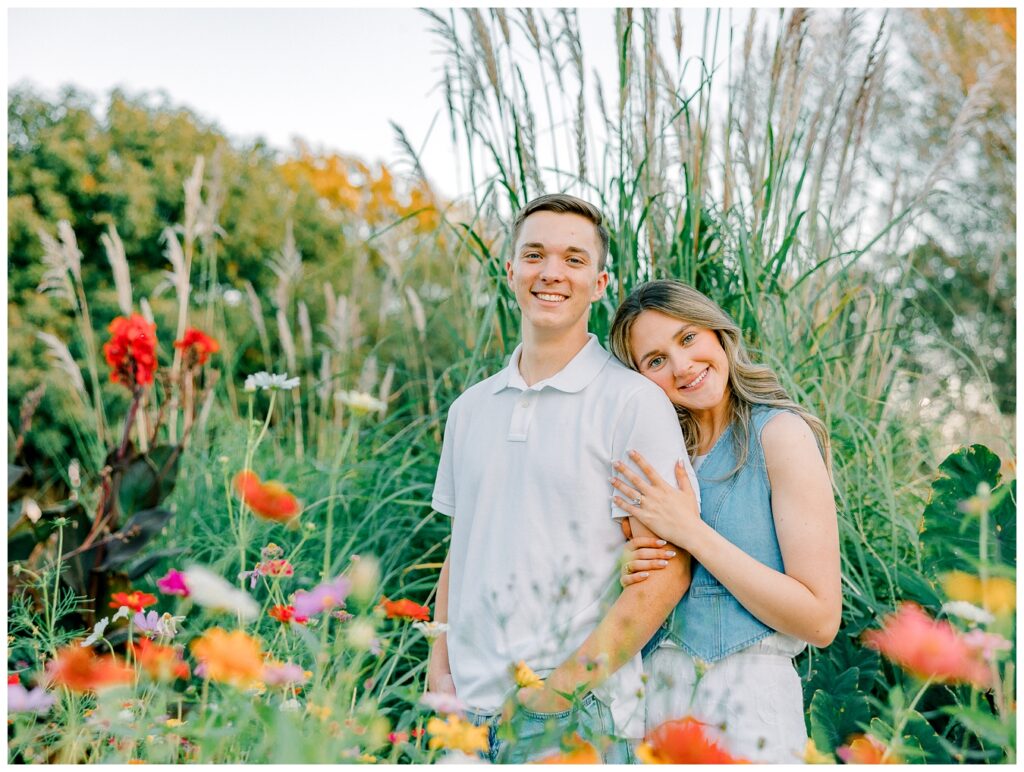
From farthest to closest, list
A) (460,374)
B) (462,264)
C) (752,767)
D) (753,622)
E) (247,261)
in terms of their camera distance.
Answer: (247,261), (462,264), (460,374), (753,622), (752,767)

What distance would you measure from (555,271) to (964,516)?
908 millimetres

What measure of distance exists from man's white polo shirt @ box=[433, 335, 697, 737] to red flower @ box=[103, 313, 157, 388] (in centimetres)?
133

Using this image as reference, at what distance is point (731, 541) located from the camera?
1561 mm

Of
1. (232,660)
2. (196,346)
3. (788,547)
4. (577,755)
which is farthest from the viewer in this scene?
(196,346)

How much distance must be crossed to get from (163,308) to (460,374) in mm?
5734

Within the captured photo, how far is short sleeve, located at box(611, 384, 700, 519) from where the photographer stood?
1517 mm

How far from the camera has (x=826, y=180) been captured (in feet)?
9.01

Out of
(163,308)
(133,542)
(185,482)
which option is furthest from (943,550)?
(163,308)

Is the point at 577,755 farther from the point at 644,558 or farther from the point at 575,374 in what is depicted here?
the point at 575,374

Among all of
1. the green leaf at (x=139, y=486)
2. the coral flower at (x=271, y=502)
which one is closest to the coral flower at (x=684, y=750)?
the coral flower at (x=271, y=502)

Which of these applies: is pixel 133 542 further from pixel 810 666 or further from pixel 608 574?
pixel 810 666

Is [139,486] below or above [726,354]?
below

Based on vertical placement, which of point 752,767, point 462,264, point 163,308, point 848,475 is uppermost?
point 462,264

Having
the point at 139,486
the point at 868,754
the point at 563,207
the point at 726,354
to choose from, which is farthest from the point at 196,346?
the point at 868,754
